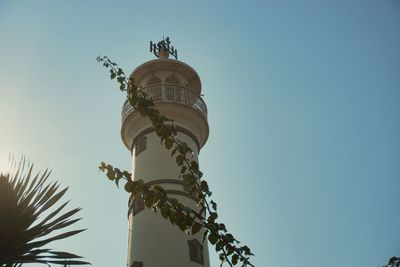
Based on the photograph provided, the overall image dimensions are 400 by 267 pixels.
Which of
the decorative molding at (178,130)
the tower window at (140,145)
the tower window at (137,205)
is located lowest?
the tower window at (137,205)

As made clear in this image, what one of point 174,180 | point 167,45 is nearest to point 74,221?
point 174,180

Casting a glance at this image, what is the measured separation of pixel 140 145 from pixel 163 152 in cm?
137

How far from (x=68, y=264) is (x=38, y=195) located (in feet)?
4.42

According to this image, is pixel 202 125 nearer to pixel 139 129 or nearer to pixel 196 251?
pixel 139 129

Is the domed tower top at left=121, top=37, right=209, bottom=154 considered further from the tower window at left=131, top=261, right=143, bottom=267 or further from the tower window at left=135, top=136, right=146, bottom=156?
the tower window at left=131, top=261, right=143, bottom=267

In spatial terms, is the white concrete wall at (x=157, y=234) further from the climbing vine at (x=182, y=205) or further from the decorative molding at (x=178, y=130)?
the climbing vine at (x=182, y=205)

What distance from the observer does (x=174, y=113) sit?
18.6m

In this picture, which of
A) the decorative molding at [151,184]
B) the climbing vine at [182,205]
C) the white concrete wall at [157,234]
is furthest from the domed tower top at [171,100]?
the climbing vine at [182,205]

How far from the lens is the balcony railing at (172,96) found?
18.8 meters

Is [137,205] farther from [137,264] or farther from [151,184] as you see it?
[137,264]

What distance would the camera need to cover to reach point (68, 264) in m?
7.00

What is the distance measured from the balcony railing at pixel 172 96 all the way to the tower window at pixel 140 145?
1.37m

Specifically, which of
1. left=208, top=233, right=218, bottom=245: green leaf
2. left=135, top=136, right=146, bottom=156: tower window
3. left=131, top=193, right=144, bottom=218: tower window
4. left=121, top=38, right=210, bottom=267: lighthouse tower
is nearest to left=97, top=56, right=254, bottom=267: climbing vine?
left=208, top=233, right=218, bottom=245: green leaf

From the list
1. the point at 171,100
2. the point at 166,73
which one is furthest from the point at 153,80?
the point at 171,100
